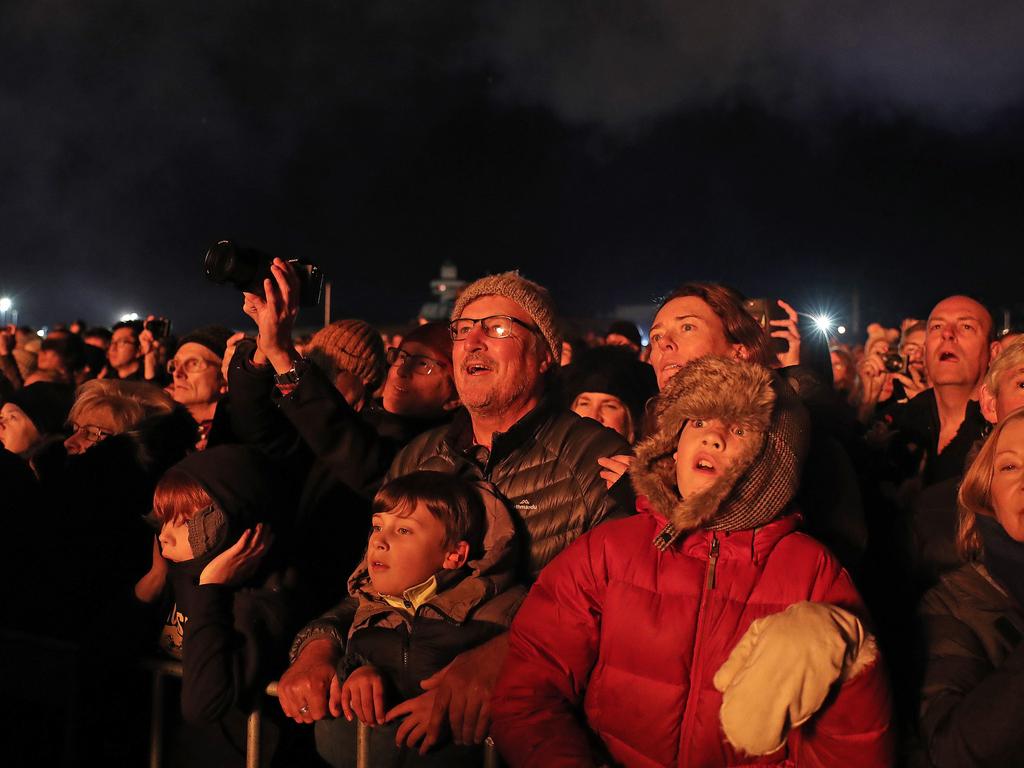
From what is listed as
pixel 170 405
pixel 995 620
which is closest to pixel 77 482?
pixel 170 405

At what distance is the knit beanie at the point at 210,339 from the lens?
4754 mm

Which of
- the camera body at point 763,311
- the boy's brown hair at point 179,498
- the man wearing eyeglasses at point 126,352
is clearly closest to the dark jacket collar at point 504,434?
the boy's brown hair at point 179,498

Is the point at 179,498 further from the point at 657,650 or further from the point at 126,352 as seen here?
the point at 126,352

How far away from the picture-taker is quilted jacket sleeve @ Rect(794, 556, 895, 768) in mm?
1842

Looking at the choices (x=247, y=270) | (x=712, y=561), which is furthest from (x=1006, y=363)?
(x=247, y=270)

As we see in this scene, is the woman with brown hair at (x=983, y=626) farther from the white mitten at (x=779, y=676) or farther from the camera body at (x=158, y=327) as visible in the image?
the camera body at (x=158, y=327)

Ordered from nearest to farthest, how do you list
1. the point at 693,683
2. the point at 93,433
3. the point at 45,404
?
the point at 693,683 < the point at 93,433 < the point at 45,404

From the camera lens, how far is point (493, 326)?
10.0 feet

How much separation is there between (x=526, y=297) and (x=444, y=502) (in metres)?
0.87

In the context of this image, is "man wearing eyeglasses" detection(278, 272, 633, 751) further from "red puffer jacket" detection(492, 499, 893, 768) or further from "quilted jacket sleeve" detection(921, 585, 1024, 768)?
"quilted jacket sleeve" detection(921, 585, 1024, 768)

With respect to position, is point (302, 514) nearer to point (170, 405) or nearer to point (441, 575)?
point (441, 575)

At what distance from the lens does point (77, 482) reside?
12.0 ft

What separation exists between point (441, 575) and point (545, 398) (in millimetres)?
796

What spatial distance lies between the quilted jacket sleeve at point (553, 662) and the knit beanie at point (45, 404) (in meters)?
3.94
